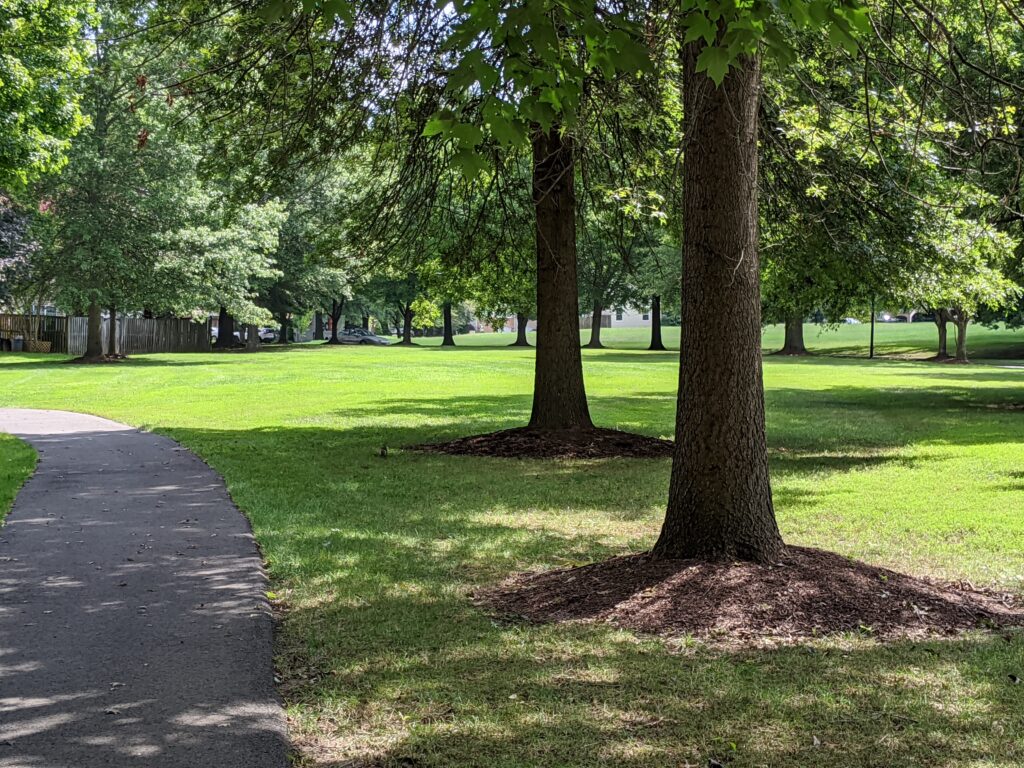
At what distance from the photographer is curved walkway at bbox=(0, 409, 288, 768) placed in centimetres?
395

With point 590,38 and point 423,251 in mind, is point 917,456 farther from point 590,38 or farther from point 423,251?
point 590,38

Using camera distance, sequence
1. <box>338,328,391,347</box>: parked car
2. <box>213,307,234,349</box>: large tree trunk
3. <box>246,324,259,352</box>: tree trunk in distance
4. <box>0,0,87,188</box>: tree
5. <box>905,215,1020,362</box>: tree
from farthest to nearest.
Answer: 1. <box>338,328,391,347</box>: parked car
2. <box>213,307,234,349</box>: large tree trunk
3. <box>246,324,259,352</box>: tree trunk in distance
4. <box>0,0,87,188</box>: tree
5. <box>905,215,1020,362</box>: tree

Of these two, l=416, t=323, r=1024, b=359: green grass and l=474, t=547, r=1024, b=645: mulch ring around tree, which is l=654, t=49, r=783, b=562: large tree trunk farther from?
l=416, t=323, r=1024, b=359: green grass

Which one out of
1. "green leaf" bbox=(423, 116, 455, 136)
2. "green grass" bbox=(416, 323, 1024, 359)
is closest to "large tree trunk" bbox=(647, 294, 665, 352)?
"green grass" bbox=(416, 323, 1024, 359)

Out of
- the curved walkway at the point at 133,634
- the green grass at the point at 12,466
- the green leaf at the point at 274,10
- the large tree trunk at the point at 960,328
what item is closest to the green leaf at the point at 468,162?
the green leaf at the point at 274,10

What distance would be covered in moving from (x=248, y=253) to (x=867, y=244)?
101ft

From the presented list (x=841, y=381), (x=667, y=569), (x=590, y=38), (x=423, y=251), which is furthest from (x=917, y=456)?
(x=841, y=381)

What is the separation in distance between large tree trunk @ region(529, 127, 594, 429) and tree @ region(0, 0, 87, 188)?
8.86 metres

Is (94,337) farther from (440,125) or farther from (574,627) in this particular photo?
(440,125)

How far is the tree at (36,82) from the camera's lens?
1755cm

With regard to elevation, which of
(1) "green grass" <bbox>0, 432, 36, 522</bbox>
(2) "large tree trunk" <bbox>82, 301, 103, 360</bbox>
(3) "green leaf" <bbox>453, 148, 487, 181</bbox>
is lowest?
(1) "green grass" <bbox>0, 432, 36, 522</bbox>

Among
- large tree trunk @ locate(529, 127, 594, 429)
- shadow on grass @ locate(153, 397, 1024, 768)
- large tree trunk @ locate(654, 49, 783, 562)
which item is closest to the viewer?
shadow on grass @ locate(153, 397, 1024, 768)

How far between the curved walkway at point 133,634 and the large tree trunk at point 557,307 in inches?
231

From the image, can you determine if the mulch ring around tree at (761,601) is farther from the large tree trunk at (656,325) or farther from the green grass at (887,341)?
the large tree trunk at (656,325)
